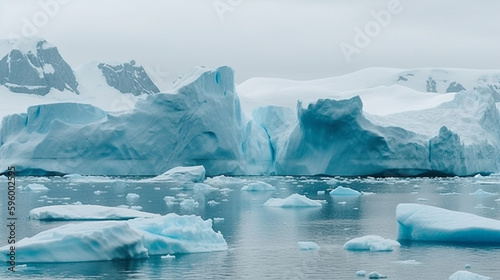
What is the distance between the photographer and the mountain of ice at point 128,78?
70.8m

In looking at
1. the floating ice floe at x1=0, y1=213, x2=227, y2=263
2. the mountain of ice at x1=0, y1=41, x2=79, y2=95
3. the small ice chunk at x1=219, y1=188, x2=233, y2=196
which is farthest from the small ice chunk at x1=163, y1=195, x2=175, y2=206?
the mountain of ice at x1=0, y1=41, x2=79, y2=95

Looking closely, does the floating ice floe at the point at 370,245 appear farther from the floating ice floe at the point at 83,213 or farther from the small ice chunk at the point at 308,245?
the floating ice floe at the point at 83,213

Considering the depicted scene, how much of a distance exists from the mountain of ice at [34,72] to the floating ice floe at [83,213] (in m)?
51.0

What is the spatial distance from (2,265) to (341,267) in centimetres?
365

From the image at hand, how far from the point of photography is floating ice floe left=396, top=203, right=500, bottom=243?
1027 centimetres

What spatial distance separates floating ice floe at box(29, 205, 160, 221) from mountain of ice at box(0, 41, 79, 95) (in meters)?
51.0

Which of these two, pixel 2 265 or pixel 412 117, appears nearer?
pixel 2 265

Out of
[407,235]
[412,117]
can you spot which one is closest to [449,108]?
[412,117]

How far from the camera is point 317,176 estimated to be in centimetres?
3394

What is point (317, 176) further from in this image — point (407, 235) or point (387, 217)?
point (407, 235)

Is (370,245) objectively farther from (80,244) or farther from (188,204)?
(188,204)

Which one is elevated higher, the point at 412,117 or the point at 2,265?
the point at 412,117

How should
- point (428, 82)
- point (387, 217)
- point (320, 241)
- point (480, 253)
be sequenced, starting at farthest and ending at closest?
point (428, 82) → point (387, 217) → point (320, 241) → point (480, 253)

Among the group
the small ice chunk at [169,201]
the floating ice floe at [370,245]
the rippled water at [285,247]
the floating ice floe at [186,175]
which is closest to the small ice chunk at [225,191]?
the rippled water at [285,247]
